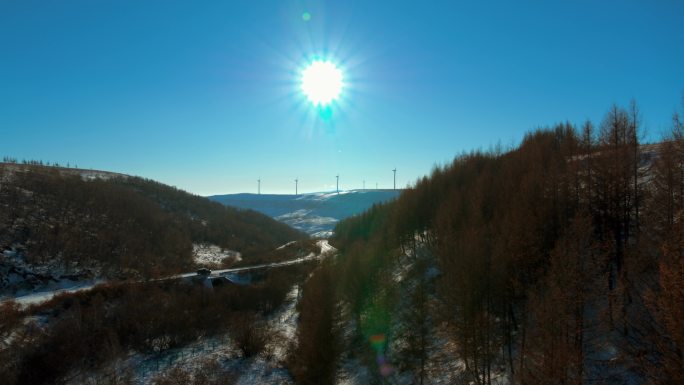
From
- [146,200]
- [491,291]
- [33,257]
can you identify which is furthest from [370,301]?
[146,200]

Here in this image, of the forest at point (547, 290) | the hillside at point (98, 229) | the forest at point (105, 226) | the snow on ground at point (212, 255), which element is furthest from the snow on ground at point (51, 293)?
the forest at point (547, 290)

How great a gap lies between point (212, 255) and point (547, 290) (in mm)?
73931

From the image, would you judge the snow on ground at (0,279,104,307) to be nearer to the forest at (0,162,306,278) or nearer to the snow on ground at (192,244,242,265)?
the forest at (0,162,306,278)

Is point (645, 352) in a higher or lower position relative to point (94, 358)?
higher

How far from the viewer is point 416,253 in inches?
2229

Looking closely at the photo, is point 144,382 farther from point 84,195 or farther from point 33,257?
point 84,195

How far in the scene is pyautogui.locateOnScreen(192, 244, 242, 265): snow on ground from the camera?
7888cm

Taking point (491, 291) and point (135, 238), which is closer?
point (491, 291)

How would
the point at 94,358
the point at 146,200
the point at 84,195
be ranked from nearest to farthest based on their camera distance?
1. the point at 94,358
2. the point at 84,195
3. the point at 146,200

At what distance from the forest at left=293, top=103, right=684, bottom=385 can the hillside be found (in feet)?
120

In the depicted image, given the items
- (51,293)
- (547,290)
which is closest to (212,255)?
(51,293)

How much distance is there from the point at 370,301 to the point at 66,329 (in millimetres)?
27827

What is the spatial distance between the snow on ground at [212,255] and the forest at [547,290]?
4564 cm

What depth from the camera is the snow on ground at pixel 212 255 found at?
7888 centimetres
